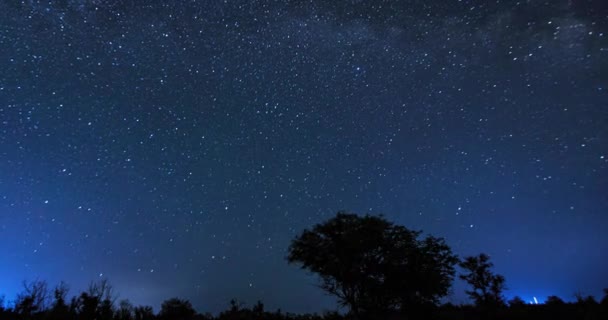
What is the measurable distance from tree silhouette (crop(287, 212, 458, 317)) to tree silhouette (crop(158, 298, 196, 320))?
928 cm

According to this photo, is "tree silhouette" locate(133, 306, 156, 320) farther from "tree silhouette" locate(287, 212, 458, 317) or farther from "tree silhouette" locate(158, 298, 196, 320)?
"tree silhouette" locate(287, 212, 458, 317)

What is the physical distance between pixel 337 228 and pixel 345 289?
460 centimetres

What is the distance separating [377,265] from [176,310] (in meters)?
14.4

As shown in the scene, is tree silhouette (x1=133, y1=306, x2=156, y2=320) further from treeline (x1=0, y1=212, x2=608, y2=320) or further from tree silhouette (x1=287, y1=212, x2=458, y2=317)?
Result: tree silhouette (x1=287, y1=212, x2=458, y2=317)

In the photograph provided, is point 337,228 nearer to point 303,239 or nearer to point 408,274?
point 303,239

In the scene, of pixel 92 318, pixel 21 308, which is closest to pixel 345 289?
pixel 92 318

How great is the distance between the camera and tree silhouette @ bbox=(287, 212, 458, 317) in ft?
87.6

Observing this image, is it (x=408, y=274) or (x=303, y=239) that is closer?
(x=408, y=274)

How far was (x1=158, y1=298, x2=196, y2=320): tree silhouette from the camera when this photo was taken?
79.6ft

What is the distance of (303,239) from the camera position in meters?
30.7

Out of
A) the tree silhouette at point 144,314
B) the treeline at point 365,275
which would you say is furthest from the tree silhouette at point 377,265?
the tree silhouette at point 144,314

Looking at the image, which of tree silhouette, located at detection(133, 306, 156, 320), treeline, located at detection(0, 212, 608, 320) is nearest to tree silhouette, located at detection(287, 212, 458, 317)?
treeline, located at detection(0, 212, 608, 320)

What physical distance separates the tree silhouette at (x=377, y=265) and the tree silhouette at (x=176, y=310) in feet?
30.4

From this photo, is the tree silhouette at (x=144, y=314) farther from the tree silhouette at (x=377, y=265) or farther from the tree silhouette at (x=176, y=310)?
the tree silhouette at (x=377, y=265)
